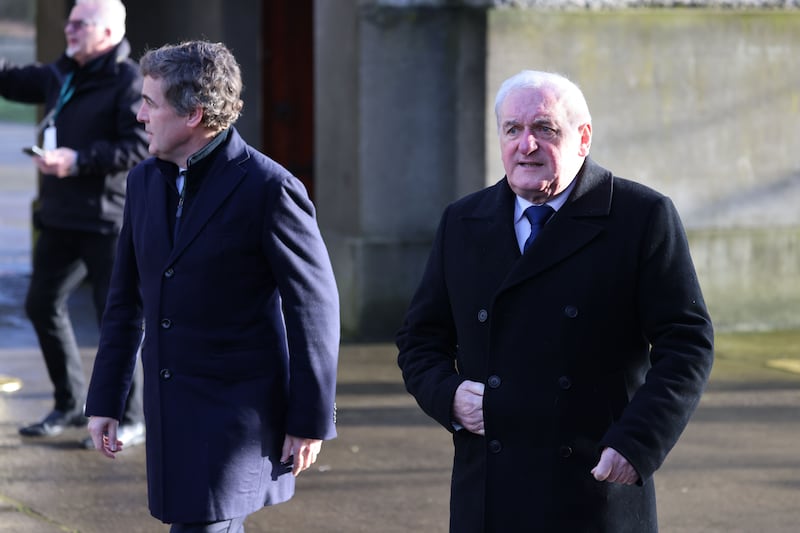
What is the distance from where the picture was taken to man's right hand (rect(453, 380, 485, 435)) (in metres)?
3.34

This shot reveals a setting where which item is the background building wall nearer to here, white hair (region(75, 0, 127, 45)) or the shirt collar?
white hair (region(75, 0, 127, 45))

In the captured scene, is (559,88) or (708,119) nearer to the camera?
(559,88)

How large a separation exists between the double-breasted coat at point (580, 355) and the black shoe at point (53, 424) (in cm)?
384

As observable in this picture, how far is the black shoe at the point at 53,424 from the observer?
682cm

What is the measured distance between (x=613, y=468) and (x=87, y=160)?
12.5ft

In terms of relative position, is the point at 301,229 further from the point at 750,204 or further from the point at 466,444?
the point at 750,204

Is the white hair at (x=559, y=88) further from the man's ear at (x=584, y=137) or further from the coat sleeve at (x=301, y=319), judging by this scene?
the coat sleeve at (x=301, y=319)

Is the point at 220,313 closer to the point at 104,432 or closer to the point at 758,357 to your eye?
the point at 104,432

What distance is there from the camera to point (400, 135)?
30.1ft

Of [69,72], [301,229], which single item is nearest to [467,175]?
[69,72]

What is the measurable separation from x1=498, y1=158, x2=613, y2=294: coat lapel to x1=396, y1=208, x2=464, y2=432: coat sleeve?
0.24 m

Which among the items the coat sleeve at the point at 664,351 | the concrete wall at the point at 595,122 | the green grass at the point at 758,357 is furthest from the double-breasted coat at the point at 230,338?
the concrete wall at the point at 595,122

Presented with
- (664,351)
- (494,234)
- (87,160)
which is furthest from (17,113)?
(664,351)

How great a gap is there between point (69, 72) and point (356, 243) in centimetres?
289
